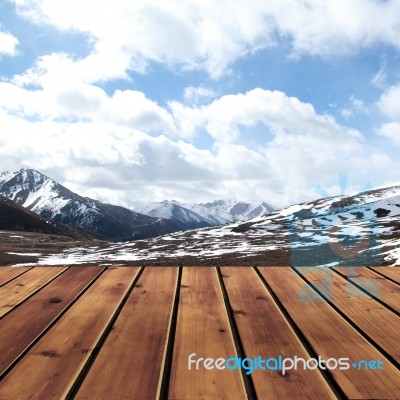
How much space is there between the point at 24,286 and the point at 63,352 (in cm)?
194

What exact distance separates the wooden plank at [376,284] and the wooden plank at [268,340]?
1.08m

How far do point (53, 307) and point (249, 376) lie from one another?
2.00m

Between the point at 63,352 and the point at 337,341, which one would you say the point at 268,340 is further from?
the point at 63,352

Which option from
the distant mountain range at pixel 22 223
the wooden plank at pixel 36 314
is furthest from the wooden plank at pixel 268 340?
the distant mountain range at pixel 22 223

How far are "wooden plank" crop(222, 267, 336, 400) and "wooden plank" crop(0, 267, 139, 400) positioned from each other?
104 cm

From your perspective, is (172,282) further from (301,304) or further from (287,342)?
(287,342)

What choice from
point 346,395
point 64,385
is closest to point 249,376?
point 346,395

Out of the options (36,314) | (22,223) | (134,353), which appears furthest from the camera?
(22,223)

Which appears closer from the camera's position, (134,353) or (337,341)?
(134,353)

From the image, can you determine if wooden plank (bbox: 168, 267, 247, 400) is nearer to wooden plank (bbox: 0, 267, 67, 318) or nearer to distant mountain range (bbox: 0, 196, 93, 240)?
wooden plank (bbox: 0, 267, 67, 318)

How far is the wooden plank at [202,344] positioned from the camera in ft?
6.60

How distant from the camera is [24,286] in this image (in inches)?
162

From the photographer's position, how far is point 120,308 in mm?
3352

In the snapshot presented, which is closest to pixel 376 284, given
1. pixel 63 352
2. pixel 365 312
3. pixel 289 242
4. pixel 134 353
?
pixel 365 312
